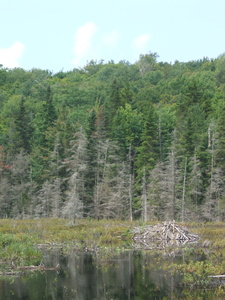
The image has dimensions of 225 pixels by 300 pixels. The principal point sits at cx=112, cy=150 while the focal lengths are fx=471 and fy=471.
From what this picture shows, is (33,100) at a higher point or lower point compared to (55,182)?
higher

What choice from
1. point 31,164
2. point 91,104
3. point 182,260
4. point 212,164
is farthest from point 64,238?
point 91,104

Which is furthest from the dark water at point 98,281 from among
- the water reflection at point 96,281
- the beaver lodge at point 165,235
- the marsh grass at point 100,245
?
the beaver lodge at point 165,235

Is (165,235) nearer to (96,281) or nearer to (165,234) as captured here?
(165,234)

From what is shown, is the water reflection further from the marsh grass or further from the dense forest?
the dense forest

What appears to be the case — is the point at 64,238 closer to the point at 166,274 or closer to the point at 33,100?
the point at 166,274

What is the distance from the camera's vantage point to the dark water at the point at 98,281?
19.9 meters

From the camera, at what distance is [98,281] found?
882 inches

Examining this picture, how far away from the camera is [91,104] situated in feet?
367

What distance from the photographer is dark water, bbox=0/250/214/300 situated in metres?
19.9

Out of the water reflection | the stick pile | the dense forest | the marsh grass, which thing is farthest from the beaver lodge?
the dense forest

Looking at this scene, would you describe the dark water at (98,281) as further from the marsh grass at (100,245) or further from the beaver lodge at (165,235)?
the beaver lodge at (165,235)

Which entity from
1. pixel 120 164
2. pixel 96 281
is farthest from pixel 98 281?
pixel 120 164

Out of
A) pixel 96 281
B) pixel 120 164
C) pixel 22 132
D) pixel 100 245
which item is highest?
pixel 22 132

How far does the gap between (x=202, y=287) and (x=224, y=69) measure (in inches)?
3984
